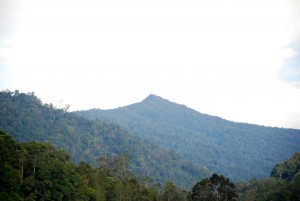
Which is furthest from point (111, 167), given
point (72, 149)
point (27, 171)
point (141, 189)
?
point (72, 149)

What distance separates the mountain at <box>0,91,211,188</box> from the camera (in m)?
144

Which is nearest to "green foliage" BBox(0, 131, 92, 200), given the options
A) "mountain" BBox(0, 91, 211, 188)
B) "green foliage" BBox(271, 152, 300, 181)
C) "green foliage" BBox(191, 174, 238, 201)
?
"green foliage" BBox(191, 174, 238, 201)

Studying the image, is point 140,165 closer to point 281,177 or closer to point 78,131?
point 78,131

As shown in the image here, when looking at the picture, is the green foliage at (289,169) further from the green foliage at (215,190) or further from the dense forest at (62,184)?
the green foliage at (215,190)

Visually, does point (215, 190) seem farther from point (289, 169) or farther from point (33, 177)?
point (289, 169)

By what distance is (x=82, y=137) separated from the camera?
6442 inches

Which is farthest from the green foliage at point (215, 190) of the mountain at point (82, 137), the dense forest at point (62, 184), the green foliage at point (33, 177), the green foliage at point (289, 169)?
the mountain at point (82, 137)

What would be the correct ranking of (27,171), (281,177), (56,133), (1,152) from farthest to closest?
(56,133) < (281,177) < (27,171) < (1,152)

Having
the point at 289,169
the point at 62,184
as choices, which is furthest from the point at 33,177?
the point at 289,169

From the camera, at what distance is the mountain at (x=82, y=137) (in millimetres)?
144475

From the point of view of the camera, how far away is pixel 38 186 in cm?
4072

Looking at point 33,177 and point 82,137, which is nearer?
point 33,177

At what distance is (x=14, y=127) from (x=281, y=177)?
102 meters

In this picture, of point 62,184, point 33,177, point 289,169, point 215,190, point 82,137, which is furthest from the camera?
point 82,137
